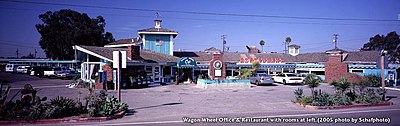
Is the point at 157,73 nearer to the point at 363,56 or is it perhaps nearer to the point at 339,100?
the point at 339,100

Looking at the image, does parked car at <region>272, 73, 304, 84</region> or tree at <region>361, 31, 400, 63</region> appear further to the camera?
tree at <region>361, 31, 400, 63</region>

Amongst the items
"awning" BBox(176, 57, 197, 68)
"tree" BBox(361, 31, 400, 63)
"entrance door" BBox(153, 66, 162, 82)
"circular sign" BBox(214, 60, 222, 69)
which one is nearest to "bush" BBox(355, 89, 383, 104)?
"circular sign" BBox(214, 60, 222, 69)

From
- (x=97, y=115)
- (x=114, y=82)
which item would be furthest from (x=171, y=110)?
(x=114, y=82)

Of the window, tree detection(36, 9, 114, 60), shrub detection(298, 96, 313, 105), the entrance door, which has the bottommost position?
shrub detection(298, 96, 313, 105)

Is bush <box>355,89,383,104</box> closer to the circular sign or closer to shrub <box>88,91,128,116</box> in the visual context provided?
shrub <box>88,91,128,116</box>

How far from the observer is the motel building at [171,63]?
23.7 meters

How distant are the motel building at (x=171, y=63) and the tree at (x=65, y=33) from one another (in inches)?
552

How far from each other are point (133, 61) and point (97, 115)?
13.3m

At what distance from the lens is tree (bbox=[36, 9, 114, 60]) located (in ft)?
165

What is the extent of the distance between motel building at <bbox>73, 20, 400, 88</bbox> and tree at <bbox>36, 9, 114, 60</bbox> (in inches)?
552

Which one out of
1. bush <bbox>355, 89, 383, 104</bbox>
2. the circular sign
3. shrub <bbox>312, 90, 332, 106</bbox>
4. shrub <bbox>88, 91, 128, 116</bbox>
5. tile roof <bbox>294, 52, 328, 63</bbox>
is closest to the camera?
shrub <bbox>88, 91, 128, 116</bbox>

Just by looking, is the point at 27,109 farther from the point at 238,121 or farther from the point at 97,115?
the point at 238,121

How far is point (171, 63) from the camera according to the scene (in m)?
29.0

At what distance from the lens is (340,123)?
9.55 m
